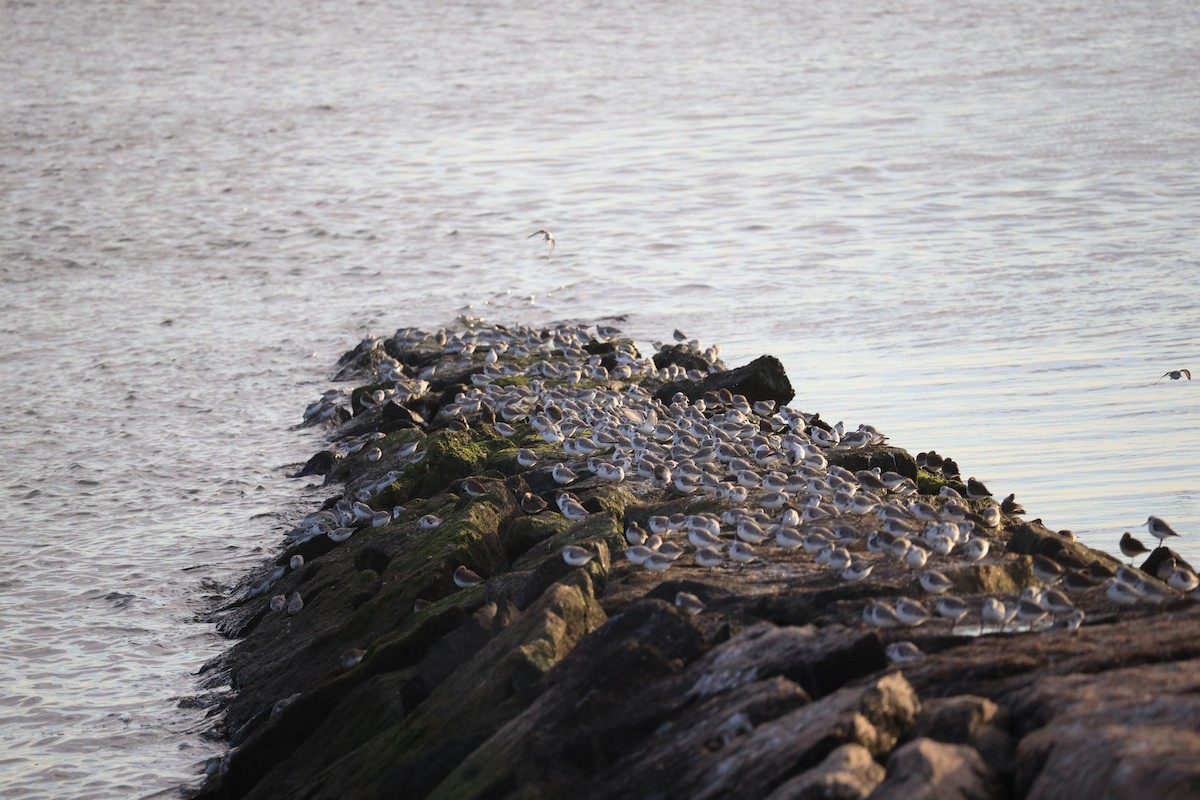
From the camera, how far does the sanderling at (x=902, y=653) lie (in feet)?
25.7

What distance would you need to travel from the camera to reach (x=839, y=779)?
20.7 ft

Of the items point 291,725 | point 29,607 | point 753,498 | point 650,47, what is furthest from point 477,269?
point 650,47

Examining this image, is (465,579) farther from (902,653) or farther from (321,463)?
(321,463)

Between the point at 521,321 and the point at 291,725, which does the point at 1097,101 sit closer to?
the point at 521,321

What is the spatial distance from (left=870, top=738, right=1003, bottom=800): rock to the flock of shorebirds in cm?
145

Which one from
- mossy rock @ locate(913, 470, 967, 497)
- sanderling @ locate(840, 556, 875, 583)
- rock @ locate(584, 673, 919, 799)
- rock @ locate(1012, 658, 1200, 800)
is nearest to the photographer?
rock @ locate(1012, 658, 1200, 800)

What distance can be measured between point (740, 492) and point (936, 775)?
22.2 ft

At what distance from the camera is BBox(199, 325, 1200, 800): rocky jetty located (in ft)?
22.3

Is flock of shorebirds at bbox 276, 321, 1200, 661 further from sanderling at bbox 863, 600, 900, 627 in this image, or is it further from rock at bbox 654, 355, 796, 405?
rock at bbox 654, 355, 796, 405

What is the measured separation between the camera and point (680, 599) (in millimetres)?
9117

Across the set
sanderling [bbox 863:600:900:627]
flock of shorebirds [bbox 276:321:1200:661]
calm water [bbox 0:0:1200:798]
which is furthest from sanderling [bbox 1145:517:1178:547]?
sanderling [bbox 863:600:900:627]

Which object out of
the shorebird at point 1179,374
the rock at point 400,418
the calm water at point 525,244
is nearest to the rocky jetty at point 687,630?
the rock at point 400,418

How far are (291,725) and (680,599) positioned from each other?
10.7ft

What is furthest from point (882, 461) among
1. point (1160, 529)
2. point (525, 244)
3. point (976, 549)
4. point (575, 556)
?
point (525, 244)
